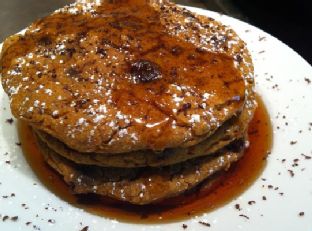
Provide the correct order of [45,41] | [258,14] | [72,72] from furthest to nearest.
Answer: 1. [258,14]
2. [45,41]
3. [72,72]

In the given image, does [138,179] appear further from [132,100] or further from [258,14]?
[258,14]

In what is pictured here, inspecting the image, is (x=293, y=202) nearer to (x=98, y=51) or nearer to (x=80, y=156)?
(x=80, y=156)

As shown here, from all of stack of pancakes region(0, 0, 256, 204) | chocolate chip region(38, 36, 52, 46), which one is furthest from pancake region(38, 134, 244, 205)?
chocolate chip region(38, 36, 52, 46)

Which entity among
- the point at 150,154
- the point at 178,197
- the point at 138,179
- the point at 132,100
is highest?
the point at 132,100

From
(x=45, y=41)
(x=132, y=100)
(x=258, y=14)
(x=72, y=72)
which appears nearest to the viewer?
(x=132, y=100)

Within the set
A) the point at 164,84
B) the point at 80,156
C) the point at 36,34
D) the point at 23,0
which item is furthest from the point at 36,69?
the point at 23,0

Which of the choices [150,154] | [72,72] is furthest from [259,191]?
[72,72]

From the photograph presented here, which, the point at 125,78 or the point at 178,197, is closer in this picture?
the point at 125,78
